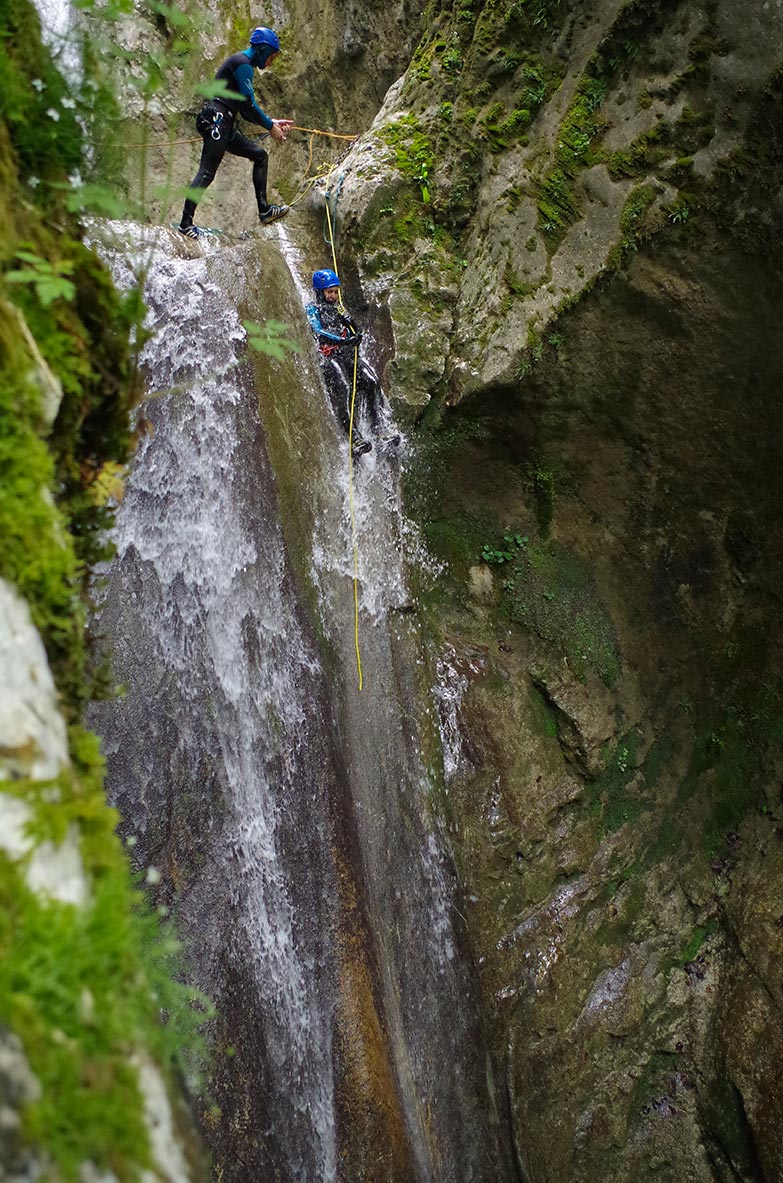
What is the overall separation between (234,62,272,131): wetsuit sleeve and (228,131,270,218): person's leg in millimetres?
269

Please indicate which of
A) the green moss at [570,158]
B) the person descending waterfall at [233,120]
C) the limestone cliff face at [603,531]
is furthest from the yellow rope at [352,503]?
the person descending waterfall at [233,120]

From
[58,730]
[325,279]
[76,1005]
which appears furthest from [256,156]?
[76,1005]

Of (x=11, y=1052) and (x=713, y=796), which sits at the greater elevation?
(x=713, y=796)

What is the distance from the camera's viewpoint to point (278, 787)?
534 cm

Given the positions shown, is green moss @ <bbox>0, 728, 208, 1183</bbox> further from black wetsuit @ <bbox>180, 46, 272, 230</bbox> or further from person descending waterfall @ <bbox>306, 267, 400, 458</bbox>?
black wetsuit @ <bbox>180, 46, 272, 230</bbox>

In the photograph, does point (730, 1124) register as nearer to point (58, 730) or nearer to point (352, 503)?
point (352, 503)

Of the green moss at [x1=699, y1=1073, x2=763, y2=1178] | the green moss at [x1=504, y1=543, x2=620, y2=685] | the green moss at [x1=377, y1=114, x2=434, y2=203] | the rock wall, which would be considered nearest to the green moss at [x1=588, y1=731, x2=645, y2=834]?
the green moss at [x1=504, y1=543, x2=620, y2=685]

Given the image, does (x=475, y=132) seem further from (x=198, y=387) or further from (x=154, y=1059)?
(x=154, y=1059)

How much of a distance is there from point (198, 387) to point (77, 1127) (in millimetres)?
5205

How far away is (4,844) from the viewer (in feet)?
5.36

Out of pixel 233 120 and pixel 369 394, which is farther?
pixel 233 120

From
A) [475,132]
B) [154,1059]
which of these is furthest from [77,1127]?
[475,132]

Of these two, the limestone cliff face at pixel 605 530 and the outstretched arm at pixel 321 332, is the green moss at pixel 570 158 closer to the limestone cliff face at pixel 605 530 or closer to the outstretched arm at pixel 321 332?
the limestone cliff face at pixel 605 530

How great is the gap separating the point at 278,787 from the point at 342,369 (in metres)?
3.49
